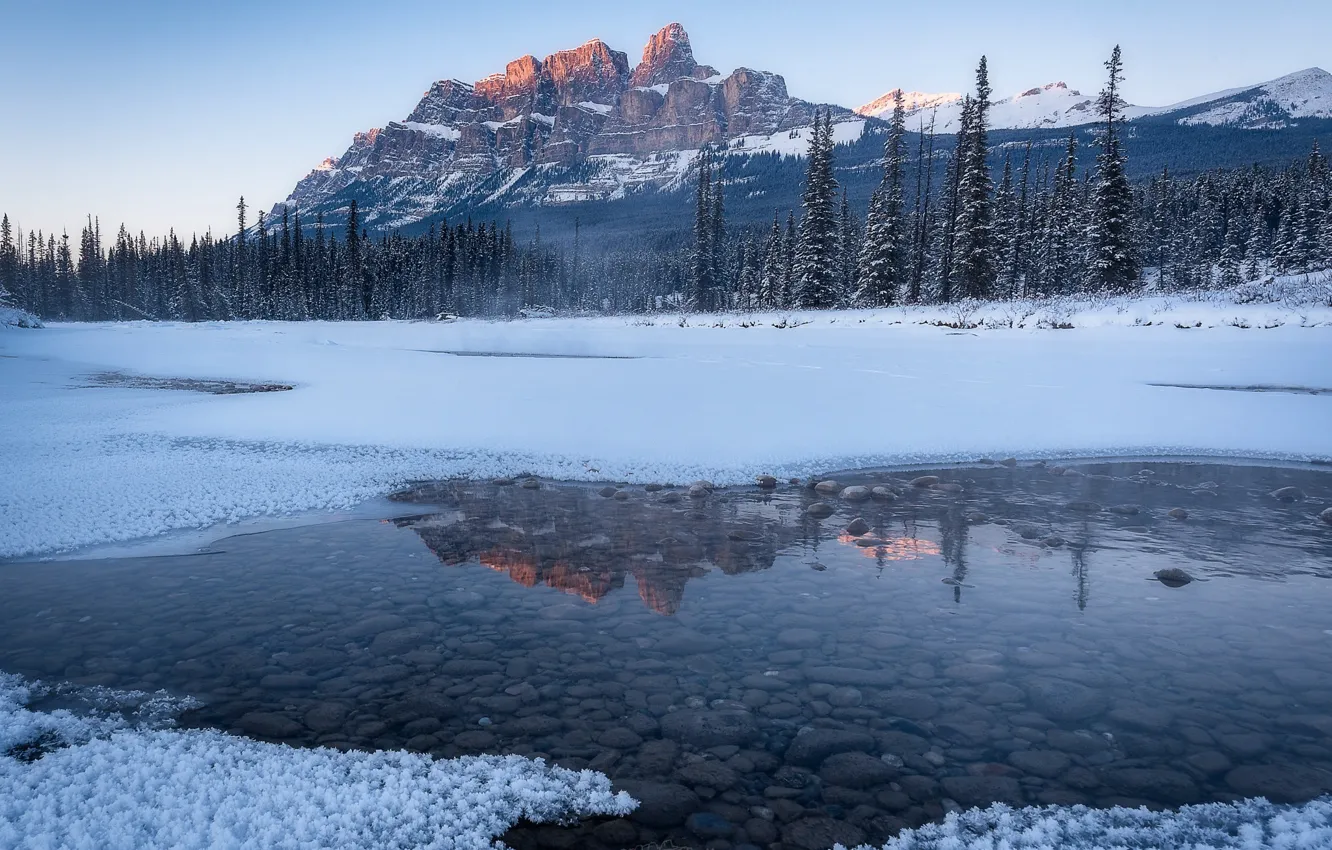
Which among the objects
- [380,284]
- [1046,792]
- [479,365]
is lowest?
[1046,792]

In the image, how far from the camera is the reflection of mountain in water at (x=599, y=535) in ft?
20.2

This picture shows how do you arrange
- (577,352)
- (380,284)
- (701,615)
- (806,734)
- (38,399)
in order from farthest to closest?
(380,284)
(577,352)
(38,399)
(701,615)
(806,734)

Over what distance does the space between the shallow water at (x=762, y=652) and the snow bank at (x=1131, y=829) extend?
127 millimetres

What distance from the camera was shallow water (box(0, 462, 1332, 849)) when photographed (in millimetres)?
3434

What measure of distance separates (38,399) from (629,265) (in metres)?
126

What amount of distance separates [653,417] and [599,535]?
207 inches

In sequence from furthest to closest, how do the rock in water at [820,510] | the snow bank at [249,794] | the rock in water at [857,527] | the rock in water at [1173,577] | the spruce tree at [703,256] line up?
1. the spruce tree at [703,256]
2. the rock in water at [820,510]
3. the rock in water at [857,527]
4. the rock in water at [1173,577]
5. the snow bank at [249,794]

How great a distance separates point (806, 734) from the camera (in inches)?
148

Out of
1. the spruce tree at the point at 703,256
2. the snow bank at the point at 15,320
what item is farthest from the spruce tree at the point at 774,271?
the snow bank at the point at 15,320

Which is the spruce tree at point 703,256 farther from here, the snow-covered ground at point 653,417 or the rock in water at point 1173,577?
the rock in water at point 1173,577

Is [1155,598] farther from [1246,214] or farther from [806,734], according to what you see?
Result: [1246,214]

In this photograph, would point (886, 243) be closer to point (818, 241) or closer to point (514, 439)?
point (818, 241)

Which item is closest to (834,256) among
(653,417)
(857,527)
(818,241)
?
(818,241)

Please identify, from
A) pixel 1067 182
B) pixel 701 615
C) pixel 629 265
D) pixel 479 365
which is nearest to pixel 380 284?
pixel 629 265
